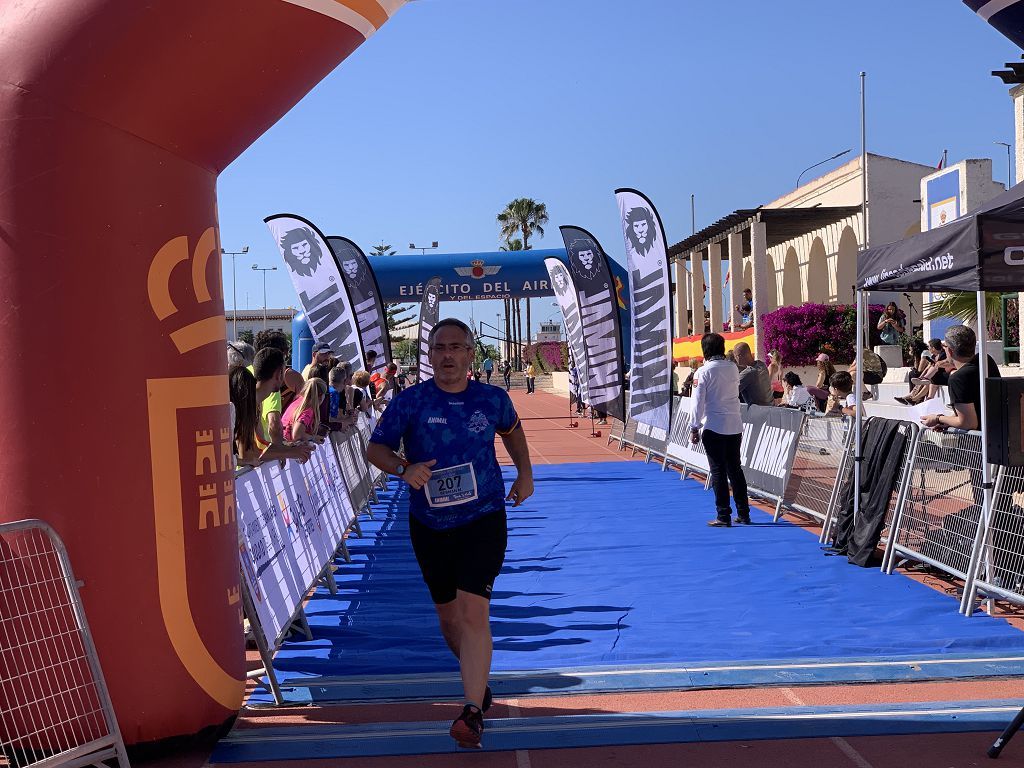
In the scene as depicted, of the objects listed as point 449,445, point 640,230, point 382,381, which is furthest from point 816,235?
point 449,445

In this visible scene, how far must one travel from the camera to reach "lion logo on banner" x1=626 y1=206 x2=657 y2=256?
1480 cm

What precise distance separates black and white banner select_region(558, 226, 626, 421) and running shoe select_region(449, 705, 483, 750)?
505 inches

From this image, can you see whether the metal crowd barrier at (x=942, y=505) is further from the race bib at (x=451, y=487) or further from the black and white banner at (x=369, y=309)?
the black and white banner at (x=369, y=309)

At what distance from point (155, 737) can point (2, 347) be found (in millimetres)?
1690

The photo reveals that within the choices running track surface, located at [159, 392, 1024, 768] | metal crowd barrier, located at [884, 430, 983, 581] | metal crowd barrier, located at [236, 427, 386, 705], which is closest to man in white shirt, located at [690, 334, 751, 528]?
metal crowd barrier, located at [884, 430, 983, 581]

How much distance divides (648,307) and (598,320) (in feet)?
10.3

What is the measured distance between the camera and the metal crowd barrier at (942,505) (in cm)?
737

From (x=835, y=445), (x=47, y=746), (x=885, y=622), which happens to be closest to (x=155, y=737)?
(x=47, y=746)

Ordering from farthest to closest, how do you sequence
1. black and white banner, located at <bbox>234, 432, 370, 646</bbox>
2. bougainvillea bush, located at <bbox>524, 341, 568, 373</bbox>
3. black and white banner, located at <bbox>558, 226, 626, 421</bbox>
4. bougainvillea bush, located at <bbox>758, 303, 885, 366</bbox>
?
1. bougainvillea bush, located at <bbox>524, 341, 568, 373</bbox>
2. bougainvillea bush, located at <bbox>758, 303, 885, 366</bbox>
3. black and white banner, located at <bbox>558, 226, 626, 421</bbox>
4. black and white banner, located at <bbox>234, 432, 370, 646</bbox>

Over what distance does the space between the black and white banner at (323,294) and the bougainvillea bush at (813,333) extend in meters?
15.6

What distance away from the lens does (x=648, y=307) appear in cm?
1488

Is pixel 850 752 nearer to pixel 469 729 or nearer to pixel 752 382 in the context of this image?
pixel 469 729

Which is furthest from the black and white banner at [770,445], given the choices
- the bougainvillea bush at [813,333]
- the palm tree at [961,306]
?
the bougainvillea bush at [813,333]

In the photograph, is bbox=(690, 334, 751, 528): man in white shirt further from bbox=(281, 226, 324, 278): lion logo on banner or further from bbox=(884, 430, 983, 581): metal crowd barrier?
bbox=(281, 226, 324, 278): lion logo on banner
